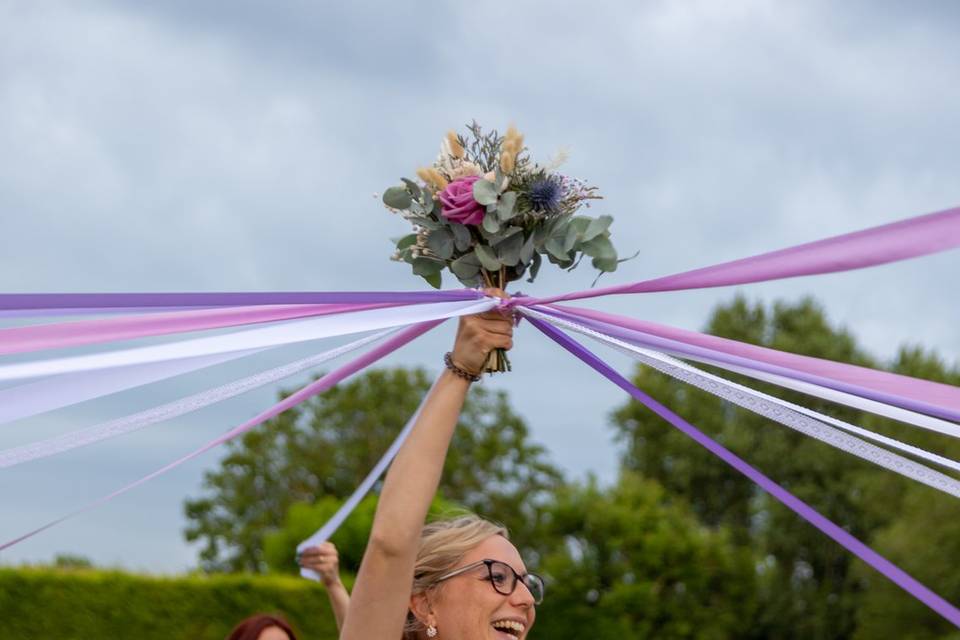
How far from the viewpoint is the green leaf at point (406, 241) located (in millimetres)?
3400

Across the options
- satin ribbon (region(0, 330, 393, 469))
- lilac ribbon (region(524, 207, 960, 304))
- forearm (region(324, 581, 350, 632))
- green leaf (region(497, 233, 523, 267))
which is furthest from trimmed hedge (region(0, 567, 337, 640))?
lilac ribbon (region(524, 207, 960, 304))

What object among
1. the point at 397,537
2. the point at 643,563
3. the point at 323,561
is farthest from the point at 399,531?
the point at 643,563

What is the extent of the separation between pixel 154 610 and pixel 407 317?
11767 mm

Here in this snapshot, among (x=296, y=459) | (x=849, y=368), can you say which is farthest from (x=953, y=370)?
(x=849, y=368)

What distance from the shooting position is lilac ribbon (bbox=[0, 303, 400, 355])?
3180 millimetres

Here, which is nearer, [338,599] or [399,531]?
[399,531]

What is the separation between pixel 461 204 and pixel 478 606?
105cm

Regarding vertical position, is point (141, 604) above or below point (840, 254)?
below

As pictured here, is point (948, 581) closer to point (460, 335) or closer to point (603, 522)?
point (603, 522)

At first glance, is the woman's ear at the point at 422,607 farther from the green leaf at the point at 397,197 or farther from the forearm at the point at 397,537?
the green leaf at the point at 397,197

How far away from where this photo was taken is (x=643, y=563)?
27.2 m

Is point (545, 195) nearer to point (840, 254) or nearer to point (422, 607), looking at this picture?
point (840, 254)

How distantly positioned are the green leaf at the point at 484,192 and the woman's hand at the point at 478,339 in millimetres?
273

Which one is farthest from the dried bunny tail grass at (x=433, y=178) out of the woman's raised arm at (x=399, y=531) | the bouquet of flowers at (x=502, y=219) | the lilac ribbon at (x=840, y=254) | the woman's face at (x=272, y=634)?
the woman's face at (x=272, y=634)
